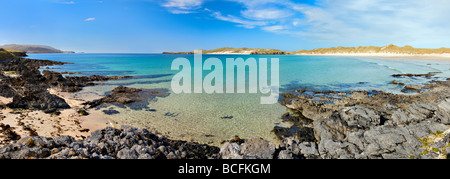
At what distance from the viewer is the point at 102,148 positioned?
340 inches

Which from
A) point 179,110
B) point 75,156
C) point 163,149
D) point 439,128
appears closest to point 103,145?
point 75,156

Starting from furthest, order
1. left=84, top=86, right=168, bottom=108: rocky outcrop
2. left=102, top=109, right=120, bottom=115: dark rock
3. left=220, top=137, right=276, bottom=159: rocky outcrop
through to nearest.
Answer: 1. left=84, top=86, right=168, bottom=108: rocky outcrop
2. left=102, top=109, right=120, bottom=115: dark rock
3. left=220, top=137, right=276, bottom=159: rocky outcrop

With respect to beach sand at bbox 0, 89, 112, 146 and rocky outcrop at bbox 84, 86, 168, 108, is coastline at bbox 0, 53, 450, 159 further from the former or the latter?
rocky outcrop at bbox 84, 86, 168, 108

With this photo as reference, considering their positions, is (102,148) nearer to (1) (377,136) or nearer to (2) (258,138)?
(2) (258,138)

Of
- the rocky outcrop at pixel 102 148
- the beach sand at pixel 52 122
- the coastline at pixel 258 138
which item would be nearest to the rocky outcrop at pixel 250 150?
the coastline at pixel 258 138

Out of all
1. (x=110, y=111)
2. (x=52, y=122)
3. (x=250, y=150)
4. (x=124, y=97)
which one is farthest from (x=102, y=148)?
(x=124, y=97)

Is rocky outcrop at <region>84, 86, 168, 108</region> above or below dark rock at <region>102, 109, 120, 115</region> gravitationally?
above

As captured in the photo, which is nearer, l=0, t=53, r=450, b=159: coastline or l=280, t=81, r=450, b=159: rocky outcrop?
l=0, t=53, r=450, b=159: coastline

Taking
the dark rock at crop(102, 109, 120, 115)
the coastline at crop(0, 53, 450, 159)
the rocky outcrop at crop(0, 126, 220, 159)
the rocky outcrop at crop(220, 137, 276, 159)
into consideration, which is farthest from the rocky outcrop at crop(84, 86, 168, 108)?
the rocky outcrop at crop(220, 137, 276, 159)

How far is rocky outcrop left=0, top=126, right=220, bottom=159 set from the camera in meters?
7.77

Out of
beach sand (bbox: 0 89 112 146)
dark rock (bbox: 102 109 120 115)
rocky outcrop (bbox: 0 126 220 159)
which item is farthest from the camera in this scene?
dark rock (bbox: 102 109 120 115)

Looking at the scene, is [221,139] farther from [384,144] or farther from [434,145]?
Result: [434,145]

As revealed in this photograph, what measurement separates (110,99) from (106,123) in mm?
6926

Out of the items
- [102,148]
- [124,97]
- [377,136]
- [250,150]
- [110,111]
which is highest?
[124,97]
